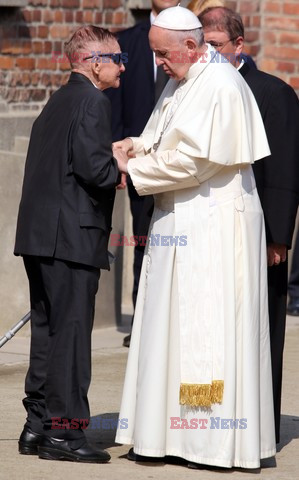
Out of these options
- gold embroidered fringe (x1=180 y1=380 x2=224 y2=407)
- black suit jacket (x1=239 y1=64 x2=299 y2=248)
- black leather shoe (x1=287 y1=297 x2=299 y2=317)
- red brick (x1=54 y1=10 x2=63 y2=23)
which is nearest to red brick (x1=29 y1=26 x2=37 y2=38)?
red brick (x1=54 y1=10 x2=63 y2=23)

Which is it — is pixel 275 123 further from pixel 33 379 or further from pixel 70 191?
pixel 33 379

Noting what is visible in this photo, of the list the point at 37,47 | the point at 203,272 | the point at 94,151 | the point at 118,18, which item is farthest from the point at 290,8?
the point at 94,151

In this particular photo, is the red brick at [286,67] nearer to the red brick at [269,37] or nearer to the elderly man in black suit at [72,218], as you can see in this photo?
the red brick at [269,37]

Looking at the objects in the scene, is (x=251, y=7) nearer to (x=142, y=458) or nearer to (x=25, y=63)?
(x=25, y=63)

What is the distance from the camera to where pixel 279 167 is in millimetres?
6258

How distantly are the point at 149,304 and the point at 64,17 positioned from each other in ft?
15.3

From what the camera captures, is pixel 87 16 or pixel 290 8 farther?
pixel 290 8

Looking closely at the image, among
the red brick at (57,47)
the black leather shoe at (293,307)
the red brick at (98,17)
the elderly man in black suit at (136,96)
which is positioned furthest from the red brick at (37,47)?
the black leather shoe at (293,307)

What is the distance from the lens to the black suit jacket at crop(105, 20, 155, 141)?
339 inches

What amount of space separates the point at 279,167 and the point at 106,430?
1.55 m

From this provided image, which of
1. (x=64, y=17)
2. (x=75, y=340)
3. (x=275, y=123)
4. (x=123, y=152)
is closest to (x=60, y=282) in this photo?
(x=75, y=340)

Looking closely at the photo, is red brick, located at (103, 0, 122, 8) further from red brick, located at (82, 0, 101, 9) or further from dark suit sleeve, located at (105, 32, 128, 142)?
dark suit sleeve, located at (105, 32, 128, 142)

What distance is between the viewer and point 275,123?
6301 mm

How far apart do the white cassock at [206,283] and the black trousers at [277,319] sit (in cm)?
45
